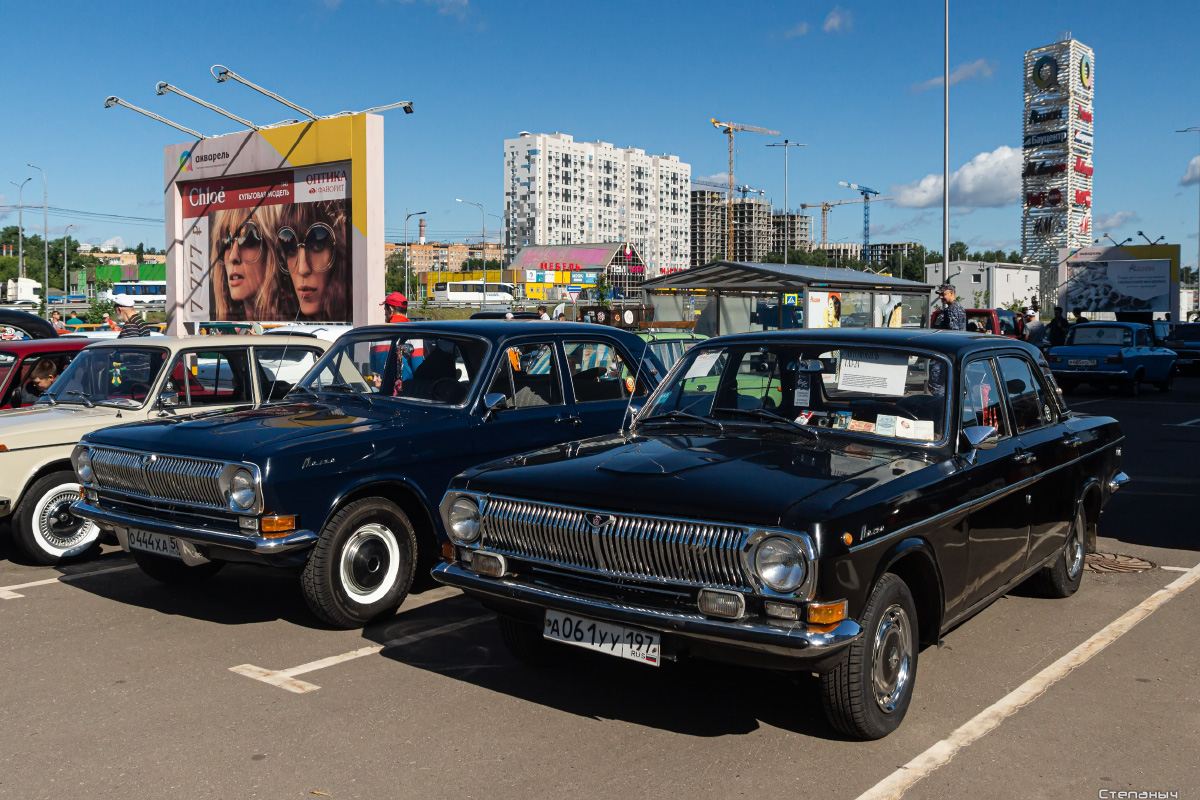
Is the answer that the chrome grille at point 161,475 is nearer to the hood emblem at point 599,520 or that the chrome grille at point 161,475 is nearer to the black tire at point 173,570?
the black tire at point 173,570

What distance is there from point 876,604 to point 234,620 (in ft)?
13.0

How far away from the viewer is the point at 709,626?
394 centimetres

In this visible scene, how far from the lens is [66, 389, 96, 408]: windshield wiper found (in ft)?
26.5

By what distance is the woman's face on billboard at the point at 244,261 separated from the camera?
2356 cm

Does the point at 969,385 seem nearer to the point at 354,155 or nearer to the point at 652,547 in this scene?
the point at 652,547

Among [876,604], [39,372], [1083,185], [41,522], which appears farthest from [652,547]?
[1083,185]

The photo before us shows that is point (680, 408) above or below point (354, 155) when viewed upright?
below

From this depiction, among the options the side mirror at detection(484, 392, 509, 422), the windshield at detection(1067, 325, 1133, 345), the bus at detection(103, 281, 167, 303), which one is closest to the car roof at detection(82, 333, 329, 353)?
the side mirror at detection(484, 392, 509, 422)

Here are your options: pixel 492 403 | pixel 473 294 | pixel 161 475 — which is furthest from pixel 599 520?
pixel 473 294

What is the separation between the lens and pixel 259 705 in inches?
189

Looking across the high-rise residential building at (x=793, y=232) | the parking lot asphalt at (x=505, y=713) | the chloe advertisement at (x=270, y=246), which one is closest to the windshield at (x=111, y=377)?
the parking lot asphalt at (x=505, y=713)

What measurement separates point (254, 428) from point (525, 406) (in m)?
1.79

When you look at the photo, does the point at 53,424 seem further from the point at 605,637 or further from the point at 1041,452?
the point at 1041,452

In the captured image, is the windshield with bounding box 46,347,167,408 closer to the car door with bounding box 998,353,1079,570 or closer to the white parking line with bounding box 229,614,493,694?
the white parking line with bounding box 229,614,493,694
